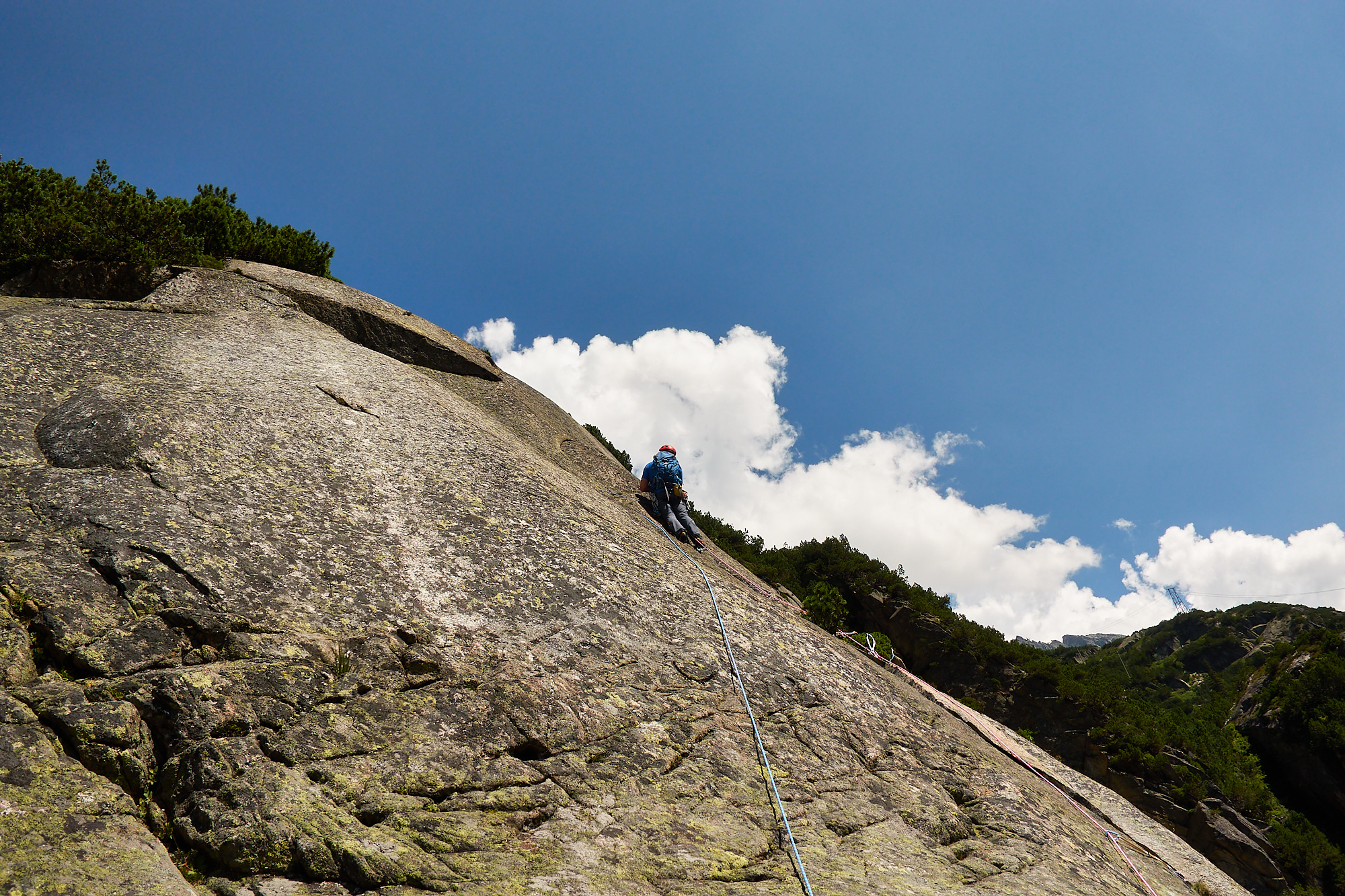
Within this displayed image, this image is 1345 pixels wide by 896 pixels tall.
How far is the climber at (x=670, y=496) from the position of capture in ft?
43.1

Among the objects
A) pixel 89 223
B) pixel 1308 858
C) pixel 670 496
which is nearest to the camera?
pixel 670 496

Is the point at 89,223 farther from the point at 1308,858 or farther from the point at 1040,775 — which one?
the point at 1308,858

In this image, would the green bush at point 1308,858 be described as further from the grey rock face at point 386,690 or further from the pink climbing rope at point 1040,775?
the pink climbing rope at point 1040,775

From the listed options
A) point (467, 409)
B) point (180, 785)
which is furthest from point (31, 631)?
point (467, 409)

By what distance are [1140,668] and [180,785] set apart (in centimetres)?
10245

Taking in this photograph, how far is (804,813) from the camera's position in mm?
6449

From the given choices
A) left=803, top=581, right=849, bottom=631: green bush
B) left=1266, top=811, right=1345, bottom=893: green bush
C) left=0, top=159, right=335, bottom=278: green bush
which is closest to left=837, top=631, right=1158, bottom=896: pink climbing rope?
left=803, top=581, right=849, bottom=631: green bush

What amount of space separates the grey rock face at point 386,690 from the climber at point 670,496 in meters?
2.66

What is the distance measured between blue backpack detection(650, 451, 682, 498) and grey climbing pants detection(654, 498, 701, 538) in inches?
7.7

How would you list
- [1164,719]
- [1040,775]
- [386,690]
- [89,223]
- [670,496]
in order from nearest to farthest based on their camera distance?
[386,690]
[1040,775]
[670,496]
[89,223]
[1164,719]

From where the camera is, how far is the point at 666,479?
13.8m

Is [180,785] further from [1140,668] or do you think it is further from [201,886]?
[1140,668]

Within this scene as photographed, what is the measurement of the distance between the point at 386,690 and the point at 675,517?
7.95 m

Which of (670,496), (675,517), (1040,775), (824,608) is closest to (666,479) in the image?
(670,496)
